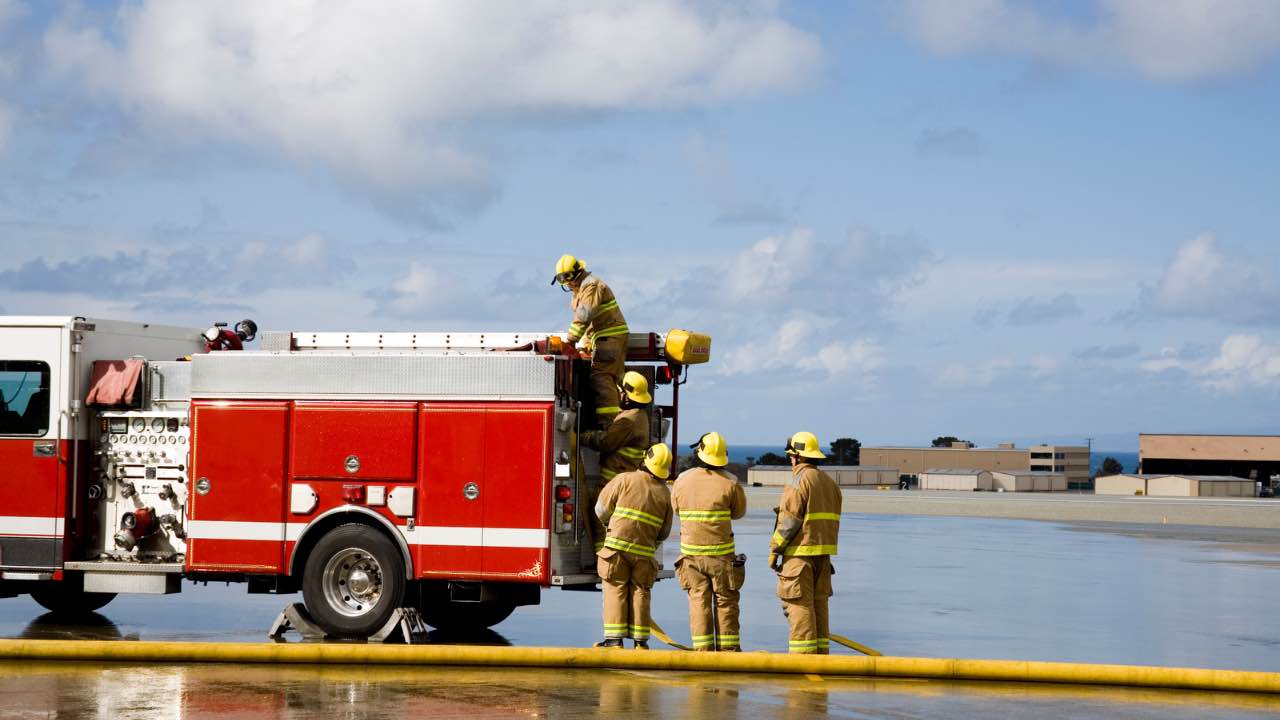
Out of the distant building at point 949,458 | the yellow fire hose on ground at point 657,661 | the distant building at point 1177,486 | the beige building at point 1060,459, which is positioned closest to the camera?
the yellow fire hose on ground at point 657,661

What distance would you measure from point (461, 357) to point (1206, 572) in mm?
14703

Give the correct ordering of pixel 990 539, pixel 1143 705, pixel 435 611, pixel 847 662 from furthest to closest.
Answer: pixel 990 539, pixel 435 611, pixel 847 662, pixel 1143 705

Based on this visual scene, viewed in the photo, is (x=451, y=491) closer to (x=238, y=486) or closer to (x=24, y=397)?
(x=238, y=486)

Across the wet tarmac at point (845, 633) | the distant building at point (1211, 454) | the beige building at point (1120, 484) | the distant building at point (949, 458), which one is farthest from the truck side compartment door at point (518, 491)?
the distant building at point (949, 458)

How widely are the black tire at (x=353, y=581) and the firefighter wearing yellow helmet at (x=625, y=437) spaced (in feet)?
5.62

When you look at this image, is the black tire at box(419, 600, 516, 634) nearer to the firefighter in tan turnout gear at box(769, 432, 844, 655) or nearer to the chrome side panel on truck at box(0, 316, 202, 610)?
the chrome side panel on truck at box(0, 316, 202, 610)

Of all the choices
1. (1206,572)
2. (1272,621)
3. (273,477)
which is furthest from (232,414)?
(1206,572)

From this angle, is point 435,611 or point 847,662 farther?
point 435,611

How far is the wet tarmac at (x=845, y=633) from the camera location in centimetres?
976

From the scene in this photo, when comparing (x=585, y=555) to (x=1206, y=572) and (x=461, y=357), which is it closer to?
(x=461, y=357)

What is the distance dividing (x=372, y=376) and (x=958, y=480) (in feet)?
236

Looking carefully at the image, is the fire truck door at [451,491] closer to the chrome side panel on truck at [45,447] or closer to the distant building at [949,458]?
the chrome side panel on truck at [45,447]

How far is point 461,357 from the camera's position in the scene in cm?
1251

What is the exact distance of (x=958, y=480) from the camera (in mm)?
81625
